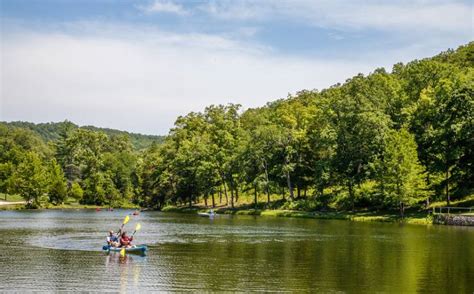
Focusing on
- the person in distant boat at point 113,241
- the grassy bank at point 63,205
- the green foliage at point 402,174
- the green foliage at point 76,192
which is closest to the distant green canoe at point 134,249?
the person in distant boat at point 113,241

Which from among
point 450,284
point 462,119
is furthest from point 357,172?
point 450,284

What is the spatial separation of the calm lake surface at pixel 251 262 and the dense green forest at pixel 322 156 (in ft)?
57.4

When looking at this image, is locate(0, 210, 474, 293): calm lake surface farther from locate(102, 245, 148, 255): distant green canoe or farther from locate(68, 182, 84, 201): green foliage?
A: locate(68, 182, 84, 201): green foliage

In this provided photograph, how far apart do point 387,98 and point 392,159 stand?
2848cm

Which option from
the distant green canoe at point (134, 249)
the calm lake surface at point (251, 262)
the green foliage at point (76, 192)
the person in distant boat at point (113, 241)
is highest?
the green foliage at point (76, 192)

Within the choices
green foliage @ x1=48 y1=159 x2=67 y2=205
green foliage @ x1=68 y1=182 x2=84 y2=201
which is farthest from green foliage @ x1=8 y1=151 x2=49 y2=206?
green foliage @ x1=68 y1=182 x2=84 y2=201

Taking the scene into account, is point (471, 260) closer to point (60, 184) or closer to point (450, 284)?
point (450, 284)

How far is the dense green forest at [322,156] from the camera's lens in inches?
3031

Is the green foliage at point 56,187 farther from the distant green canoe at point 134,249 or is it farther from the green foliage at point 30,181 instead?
the distant green canoe at point 134,249

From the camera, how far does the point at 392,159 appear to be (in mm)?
77438

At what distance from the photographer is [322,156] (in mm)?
98188

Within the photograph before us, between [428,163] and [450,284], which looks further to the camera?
[428,163]

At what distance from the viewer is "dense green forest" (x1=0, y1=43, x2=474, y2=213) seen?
77.0 m

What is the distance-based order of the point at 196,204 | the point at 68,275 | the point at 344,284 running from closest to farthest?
the point at 344,284 → the point at 68,275 → the point at 196,204
